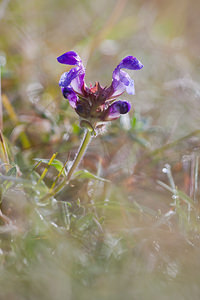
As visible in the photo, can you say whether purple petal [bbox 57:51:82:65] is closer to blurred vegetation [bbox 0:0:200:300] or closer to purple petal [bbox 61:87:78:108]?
purple petal [bbox 61:87:78:108]

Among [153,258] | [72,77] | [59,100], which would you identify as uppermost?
[72,77]

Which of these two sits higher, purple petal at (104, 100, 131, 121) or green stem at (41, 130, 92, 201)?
purple petal at (104, 100, 131, 121)

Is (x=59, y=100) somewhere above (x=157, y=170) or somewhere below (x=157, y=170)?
above

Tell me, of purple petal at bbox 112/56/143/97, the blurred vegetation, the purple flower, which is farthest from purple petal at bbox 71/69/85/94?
the blurred vegetation

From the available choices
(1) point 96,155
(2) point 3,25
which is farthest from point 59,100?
(2) point 3,25

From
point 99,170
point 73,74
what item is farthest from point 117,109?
point 99,170

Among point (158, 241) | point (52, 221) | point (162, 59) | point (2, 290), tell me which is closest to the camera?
point (2, 290)

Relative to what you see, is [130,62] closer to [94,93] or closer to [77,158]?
[94,93]

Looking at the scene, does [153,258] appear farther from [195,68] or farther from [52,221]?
[195,68]
